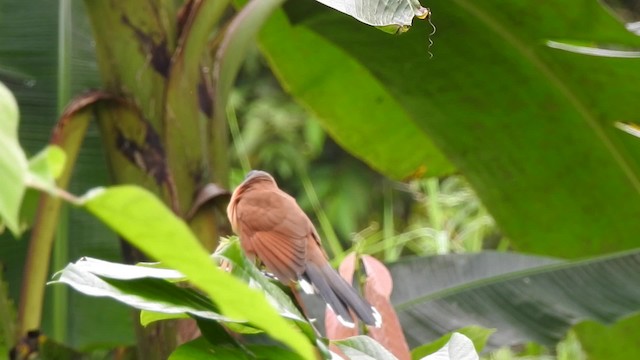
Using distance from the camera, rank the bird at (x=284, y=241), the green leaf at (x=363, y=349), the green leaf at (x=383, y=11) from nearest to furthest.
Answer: the green leaf at (x=363, y=349)
the green leaf at (x=383, y=11)
the bird at (x=284, y=241)

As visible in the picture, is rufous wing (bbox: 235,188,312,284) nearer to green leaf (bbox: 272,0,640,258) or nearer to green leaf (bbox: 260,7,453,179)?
green leaf (bbox: 272,0,640,258)

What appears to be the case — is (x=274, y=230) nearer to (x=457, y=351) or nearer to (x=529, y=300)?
(x=529, y=300)

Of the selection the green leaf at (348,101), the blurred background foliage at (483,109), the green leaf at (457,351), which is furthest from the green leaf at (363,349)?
the green leaf at (348,101)

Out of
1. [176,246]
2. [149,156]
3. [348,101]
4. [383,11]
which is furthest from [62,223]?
[176,246]

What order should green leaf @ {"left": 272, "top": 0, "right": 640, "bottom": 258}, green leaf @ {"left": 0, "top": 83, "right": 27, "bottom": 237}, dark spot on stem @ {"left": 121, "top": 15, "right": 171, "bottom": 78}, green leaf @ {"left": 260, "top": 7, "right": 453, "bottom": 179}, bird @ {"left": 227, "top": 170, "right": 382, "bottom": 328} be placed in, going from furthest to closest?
green leaf @ {"left": 260, "top": 7, "right": 453, "bottom": 179} → green leaf @ {"left": 272, "top": 0, "right": 640, "bottom": 258} → dark spot on stem @ {"left": 121, "top": 15, "right": 171, "bottom": 78} → bird @ {"left": 227, "top": 170, "right": 382, "bottom": 328} → green leaf @ {"left": 0, "top": 83, "right": 27, "bottom": 237}

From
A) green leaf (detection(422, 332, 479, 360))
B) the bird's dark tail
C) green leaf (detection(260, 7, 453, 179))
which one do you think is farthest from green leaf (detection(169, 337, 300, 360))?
green leaf (detection(260, 7, 453, 179))

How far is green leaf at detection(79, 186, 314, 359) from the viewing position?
0.39m

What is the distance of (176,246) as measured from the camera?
0.40m

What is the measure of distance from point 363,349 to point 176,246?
0.32m

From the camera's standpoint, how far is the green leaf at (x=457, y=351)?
0.69 metres

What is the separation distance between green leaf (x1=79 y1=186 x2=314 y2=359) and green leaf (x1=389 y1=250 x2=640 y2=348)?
956 mm

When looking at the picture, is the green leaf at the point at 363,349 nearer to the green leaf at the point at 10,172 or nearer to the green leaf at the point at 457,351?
the green leaf at the point at 457,351

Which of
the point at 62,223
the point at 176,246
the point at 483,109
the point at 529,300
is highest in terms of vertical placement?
the point at 176,246

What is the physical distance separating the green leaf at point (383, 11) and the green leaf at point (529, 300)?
582 millimetres
